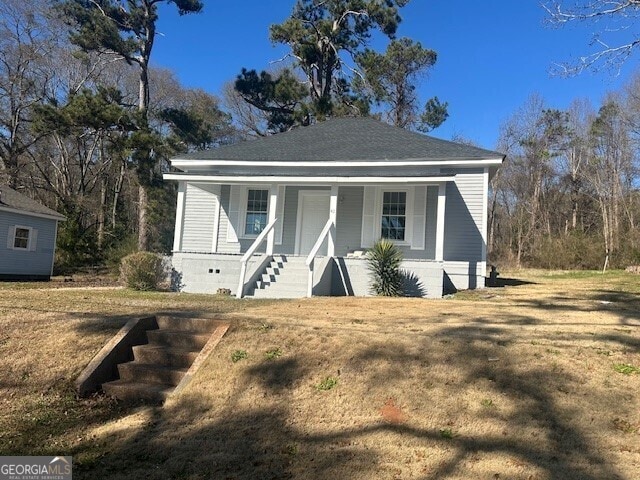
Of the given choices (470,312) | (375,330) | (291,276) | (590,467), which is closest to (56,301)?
(291,276)

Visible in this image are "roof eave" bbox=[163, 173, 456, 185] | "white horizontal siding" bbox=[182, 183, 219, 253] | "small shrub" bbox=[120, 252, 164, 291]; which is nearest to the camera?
"roof eave" bbox=[163, 173, 456, 185]

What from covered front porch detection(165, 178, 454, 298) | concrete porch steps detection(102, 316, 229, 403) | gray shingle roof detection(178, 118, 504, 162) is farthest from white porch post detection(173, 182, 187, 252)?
concrete porch steps detection(102, 316, 229, 403)

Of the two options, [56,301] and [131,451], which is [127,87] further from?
[131,451]

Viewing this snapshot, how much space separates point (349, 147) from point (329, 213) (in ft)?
7.46

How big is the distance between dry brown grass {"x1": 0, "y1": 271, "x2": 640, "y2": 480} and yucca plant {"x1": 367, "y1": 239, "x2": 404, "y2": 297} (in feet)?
18.2

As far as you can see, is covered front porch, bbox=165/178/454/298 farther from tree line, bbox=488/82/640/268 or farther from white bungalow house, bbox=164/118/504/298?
tree line, bbox=488/82/640/268

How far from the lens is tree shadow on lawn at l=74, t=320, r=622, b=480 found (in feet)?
12.2

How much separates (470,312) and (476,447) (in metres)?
4.84

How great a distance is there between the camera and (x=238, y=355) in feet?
18.3

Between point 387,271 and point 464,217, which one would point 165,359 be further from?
point 464,217

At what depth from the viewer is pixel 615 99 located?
34.6 meters

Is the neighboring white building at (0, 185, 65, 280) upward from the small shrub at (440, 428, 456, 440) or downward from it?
upward

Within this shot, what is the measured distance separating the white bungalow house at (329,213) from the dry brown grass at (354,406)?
6.15m

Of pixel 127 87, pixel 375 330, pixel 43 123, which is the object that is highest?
pixel 127 87
